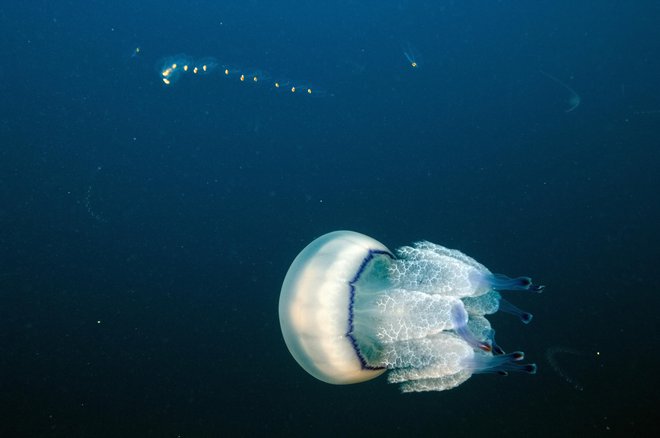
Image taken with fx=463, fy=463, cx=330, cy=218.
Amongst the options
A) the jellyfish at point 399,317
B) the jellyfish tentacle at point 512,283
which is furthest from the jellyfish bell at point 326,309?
the jellyfish tentacle at point 512,283

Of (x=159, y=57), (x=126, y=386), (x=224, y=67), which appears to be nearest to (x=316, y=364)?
(x=126, y=386)

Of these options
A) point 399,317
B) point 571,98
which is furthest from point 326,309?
point 571,98

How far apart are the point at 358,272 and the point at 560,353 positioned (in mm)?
2202

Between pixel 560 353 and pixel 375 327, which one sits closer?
pixel 375 327

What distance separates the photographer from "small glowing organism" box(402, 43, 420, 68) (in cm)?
410

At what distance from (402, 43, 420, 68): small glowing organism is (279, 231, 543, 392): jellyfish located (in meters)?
1.89

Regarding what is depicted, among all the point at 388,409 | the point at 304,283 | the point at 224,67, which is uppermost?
the point at 224,67

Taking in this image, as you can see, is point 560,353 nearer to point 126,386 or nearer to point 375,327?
point 375,327

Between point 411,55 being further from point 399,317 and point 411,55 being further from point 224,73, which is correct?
point 399,317

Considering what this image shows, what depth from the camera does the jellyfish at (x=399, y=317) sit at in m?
2.74

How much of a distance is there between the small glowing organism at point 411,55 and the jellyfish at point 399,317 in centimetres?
189

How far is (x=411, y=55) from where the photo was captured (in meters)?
4.10

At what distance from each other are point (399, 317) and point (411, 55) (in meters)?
2.45

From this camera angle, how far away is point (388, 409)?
3.93m
